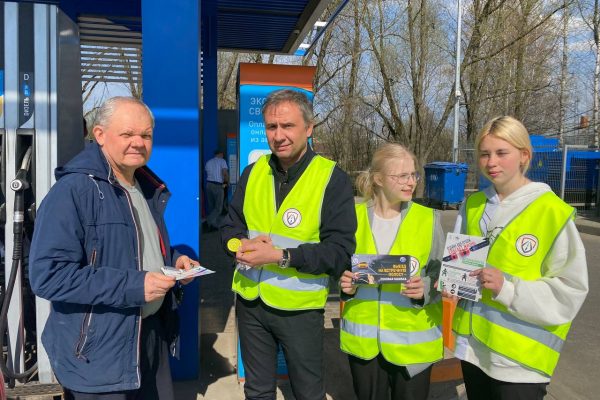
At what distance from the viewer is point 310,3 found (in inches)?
227

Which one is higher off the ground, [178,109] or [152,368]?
[178,109]

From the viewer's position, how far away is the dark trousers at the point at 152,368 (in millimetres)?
2083

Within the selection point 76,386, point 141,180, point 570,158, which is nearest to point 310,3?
point 141,180

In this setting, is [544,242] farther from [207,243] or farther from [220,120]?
[220,120]

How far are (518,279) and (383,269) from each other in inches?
23.4

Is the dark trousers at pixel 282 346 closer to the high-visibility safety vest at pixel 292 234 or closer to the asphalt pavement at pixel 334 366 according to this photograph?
the high-visibility safety vest at pixel 292 234

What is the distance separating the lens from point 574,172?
551 inches

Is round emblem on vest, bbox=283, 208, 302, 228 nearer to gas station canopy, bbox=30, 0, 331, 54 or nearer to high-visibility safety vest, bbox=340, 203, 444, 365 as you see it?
high-visibility safety vest, bbox=340, 203, 444, 365

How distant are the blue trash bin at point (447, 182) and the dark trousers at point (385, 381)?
41.8 ft

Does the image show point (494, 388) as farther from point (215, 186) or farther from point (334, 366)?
point (215, 186)

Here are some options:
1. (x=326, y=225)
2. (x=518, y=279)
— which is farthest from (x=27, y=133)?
(x=518, y=279)

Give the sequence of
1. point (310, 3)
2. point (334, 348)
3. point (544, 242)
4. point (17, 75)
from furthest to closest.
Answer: point (310, 3) < point (334, 348) < point (17, 75) < point (544, 242)

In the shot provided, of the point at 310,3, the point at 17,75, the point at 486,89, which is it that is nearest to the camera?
the point at 17,75

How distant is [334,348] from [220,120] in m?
10.7
